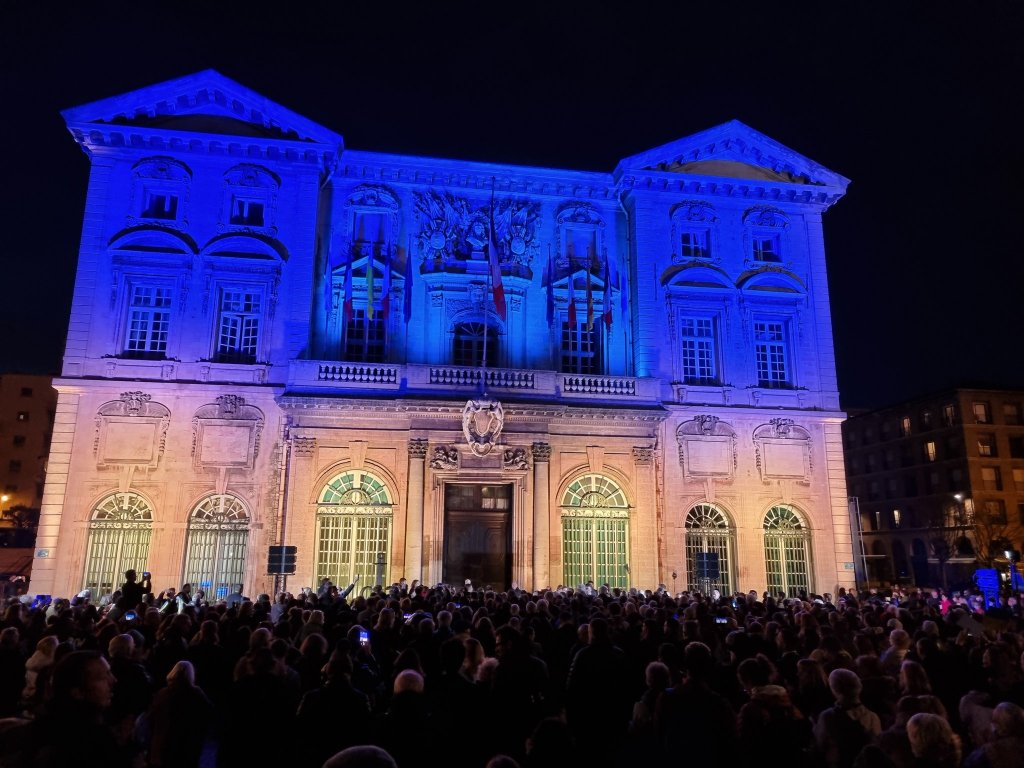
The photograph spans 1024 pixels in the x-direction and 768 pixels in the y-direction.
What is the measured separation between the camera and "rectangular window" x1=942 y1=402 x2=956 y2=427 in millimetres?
61506

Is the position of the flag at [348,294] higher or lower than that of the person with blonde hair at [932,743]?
higher

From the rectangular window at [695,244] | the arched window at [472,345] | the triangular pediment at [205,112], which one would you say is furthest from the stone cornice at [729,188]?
the triangular pediment at [205,112]

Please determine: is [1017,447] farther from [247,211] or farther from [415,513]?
[247,211]

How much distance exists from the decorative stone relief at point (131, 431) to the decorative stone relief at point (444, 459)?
8.97 meters

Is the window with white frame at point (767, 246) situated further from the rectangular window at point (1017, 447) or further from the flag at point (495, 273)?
the rectangular window at point (1017, 447)

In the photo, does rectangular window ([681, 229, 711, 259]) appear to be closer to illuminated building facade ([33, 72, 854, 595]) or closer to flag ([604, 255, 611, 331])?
illuminated building facade ([33, 72, 854, 595])

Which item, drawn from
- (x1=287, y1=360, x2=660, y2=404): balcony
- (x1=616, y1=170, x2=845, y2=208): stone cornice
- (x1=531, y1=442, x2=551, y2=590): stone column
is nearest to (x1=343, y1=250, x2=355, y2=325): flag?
(x1=287, y1=360, x2=660, y2=404): balcony

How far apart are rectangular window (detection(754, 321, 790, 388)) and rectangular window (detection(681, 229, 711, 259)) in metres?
3.59

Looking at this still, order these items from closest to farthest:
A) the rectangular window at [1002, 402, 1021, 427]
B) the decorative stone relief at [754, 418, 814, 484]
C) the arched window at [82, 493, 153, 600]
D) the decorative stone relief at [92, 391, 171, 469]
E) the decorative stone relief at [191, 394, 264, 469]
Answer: the arched window at [82, 493, 153, 600]
the decorative stone relief at [92, 391, 171, 469]
the decorative stone relief at [191, 394, 264, 469]
the decorative stone relief at [754, 418, 814, 484]
the rectangular window at [1002, 402, 1021, 427]

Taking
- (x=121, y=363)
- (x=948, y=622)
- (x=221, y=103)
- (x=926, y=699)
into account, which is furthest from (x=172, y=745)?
(x=221, y=103)

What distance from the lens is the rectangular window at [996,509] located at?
57.7m

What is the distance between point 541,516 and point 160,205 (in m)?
17.9

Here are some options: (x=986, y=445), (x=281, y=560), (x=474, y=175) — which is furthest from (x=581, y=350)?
(x=986, y=445)

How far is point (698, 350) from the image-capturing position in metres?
29.6
